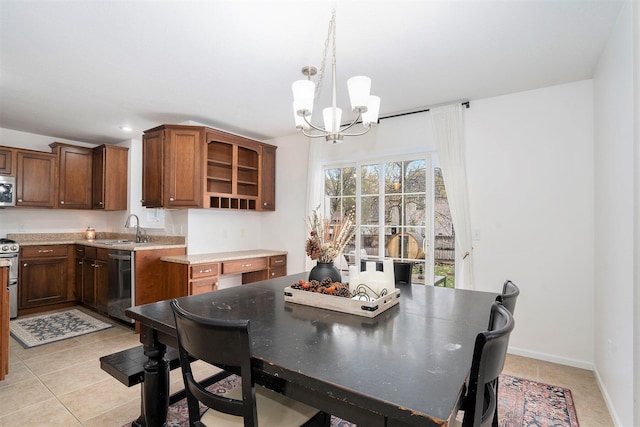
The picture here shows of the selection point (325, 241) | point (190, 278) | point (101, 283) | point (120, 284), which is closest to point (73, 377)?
point (190, 278)

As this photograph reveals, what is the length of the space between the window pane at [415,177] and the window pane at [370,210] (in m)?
0.42

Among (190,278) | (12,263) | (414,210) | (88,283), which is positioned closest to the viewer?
(190,278)

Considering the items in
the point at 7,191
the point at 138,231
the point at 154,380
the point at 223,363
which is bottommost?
the point at 154,380

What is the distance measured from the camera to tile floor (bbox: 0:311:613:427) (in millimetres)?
2103

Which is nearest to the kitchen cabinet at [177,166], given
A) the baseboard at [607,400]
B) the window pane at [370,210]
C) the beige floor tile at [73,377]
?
the beige floor tile at [73,377]

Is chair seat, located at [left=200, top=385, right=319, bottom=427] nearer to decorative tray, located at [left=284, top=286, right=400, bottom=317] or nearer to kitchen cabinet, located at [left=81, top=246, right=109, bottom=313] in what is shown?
decorative tray, located at [left=284, top=286, right=400, bottom=317]

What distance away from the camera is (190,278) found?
139 inches

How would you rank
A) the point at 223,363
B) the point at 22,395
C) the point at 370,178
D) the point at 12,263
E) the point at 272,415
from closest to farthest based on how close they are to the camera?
the point at 223,363 < the point at 272,415 < the point at 22,395 < the point at 12,263 < the point at 370,178

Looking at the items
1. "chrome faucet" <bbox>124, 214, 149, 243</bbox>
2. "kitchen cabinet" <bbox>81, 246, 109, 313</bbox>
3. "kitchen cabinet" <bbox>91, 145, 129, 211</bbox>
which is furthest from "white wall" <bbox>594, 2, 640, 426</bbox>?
"kitchen cabinet" <bbox>91, 145, 129, 211</bbox>

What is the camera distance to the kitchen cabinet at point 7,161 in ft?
14.3

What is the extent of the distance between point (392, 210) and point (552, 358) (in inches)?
81.5

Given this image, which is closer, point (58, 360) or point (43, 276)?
point (58, 360)

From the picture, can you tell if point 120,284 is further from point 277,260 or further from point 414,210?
point 414,210

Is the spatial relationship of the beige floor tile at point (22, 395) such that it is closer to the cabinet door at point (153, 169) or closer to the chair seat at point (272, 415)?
the chair seat at point (272, 415)
